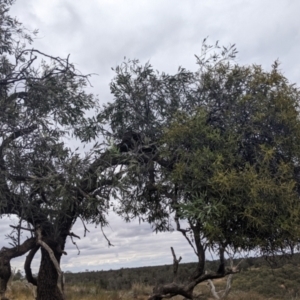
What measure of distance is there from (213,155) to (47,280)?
467 centimetres

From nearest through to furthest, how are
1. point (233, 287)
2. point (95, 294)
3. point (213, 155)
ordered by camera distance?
1. point (213, 155)
2. point (95, 294)
3. point (233, 287)

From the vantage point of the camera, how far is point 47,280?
1020 cm

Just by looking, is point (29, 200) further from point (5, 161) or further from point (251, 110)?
point (251, 110)

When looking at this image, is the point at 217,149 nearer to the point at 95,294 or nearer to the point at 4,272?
the point at 4,272

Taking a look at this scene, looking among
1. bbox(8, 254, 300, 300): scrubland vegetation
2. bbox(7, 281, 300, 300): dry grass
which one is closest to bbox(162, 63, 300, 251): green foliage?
bbox(7, 281, 300, 300): dry grass

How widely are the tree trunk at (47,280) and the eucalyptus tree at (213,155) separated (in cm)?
187

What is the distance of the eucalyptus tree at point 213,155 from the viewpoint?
324 inches

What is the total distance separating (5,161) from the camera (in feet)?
32.2

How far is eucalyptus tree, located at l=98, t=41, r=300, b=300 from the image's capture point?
8.24 m

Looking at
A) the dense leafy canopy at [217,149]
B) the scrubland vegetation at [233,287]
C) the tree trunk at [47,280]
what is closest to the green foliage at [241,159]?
the dense leafy canopy at [217,149]

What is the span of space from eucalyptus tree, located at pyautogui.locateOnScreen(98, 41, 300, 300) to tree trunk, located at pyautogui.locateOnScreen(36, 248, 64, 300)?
1874 mm

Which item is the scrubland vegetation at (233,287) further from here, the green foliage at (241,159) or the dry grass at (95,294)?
the green foliage at (241,159)

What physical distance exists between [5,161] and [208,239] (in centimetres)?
455

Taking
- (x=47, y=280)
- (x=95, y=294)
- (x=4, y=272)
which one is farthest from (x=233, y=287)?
(x=4, y=272)
